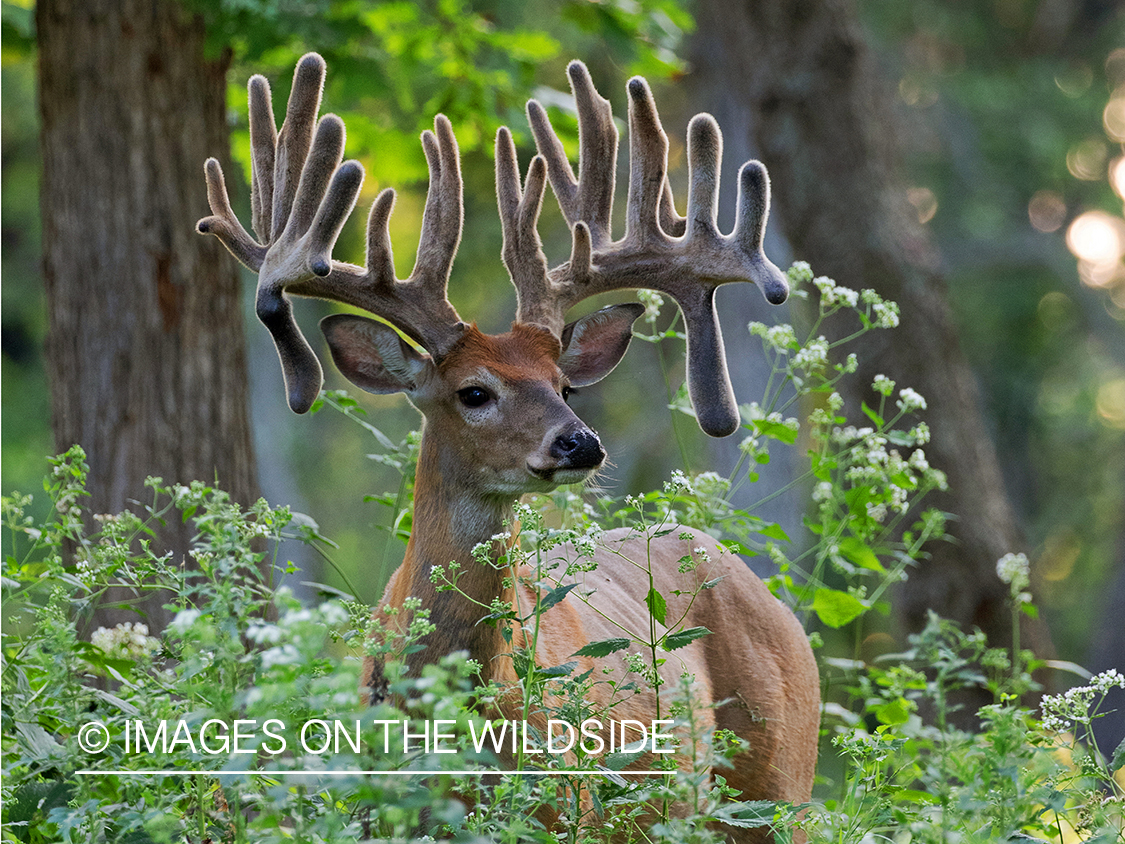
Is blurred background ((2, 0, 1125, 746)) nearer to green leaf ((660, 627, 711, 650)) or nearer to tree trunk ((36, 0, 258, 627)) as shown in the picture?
tree trunk ((36, 0, 258, 627))

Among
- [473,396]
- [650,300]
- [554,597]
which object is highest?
[650,300]

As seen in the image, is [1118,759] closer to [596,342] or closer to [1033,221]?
[596,342]

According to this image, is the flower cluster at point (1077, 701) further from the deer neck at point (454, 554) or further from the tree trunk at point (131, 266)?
the tree trunk at point (131, 266)

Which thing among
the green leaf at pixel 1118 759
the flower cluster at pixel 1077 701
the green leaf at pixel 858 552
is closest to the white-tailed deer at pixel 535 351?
the green leaf at pixel 858 552

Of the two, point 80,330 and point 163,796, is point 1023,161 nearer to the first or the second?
point 80,330


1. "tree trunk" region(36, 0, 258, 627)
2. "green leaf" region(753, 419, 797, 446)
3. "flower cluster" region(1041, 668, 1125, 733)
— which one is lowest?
"flower cluster" region(1041, 668, 1125, 733)

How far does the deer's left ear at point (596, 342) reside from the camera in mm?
4398

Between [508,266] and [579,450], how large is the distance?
989mm

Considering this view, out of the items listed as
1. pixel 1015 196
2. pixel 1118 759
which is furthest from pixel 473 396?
pixel 1015 196

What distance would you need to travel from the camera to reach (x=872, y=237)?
8.48 m

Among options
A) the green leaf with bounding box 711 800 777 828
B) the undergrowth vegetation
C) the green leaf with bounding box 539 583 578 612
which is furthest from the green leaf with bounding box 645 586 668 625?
the green leaf with bounding box 711 800 777 828

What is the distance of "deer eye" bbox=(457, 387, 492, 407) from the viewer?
12.7 feet

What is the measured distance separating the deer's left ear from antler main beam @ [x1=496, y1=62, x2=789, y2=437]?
10 cm

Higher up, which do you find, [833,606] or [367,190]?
[367,190]
